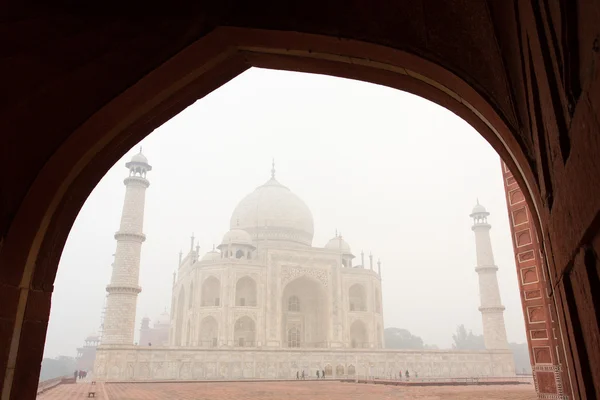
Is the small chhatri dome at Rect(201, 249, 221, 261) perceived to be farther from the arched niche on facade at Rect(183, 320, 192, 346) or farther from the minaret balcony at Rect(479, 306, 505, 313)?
the minaret balcony at Rect(479, 306, 505, 313)

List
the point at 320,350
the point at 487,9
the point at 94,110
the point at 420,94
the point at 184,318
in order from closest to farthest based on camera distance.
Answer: the point at 487,9 → the point at 94,110 → the point at 420,94 → the point at 320,350 → the point at 184,318

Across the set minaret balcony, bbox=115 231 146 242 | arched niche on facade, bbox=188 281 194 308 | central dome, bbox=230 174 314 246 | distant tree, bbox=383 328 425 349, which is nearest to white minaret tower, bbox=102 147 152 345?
minaret balcony, bbox=115 231 146 242

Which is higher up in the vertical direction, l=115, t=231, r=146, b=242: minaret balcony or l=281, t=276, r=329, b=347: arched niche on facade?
l=115, t=231, r=146, b=242: minaret balcony

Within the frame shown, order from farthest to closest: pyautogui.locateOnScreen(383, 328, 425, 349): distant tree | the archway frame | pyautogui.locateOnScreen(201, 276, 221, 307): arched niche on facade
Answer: pyautogui.locateOnScreen(383, 328, 425, 349): distant tree, pyautogui.locateOnScreen(201, 276, 221, 307): arched niche on facade, the archway frame

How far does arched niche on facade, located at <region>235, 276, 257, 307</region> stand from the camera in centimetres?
2638

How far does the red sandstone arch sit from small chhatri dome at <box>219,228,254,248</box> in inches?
983

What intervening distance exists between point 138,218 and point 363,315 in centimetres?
1348

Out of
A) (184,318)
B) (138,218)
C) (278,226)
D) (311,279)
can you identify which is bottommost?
(184,318)

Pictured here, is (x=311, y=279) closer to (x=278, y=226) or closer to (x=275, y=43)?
(x=278, y=226)

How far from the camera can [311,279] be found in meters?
26.0

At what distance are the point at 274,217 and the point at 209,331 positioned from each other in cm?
853

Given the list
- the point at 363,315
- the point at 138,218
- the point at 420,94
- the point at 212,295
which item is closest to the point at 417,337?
the point at 363,315

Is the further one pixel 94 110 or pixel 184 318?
pixel 184 318

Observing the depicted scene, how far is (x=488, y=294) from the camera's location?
25094mm
